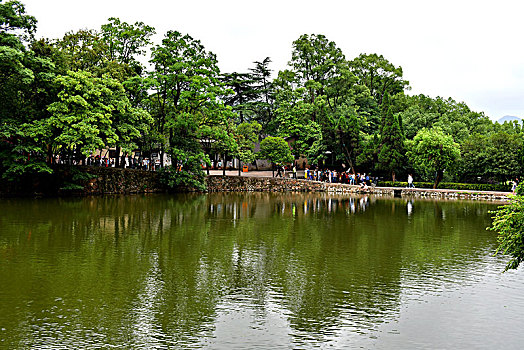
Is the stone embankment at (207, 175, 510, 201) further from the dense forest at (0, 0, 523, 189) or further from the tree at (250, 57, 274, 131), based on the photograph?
the tree at (250, 57, 274, 131)

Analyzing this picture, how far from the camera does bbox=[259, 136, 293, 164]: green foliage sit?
4656 cm

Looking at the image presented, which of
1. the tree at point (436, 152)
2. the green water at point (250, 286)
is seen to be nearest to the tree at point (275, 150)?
the tree at point (436, 152)

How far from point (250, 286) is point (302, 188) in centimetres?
3386

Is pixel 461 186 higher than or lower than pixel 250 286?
higher

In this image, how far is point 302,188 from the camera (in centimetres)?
4431

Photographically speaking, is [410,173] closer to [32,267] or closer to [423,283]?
[423,283]

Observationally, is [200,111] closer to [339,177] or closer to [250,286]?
[339,177]

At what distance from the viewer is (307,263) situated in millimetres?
13055

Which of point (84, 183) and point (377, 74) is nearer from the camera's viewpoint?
point (84, 183)

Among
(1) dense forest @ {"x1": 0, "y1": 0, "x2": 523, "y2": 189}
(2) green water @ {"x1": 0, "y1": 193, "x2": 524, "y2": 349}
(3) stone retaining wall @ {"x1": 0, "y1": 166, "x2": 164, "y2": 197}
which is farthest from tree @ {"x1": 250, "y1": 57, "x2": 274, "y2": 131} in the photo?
(2) green water @ {"x1": 0, "y1": 193, "x2": 524, "y2": 349}

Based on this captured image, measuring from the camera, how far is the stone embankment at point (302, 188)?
38344mm

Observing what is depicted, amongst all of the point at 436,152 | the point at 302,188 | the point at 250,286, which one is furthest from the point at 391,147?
the point at 250,286

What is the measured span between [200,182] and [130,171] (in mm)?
5475

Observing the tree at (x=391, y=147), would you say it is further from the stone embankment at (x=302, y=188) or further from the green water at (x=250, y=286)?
the green water at (x=250, y=286)
